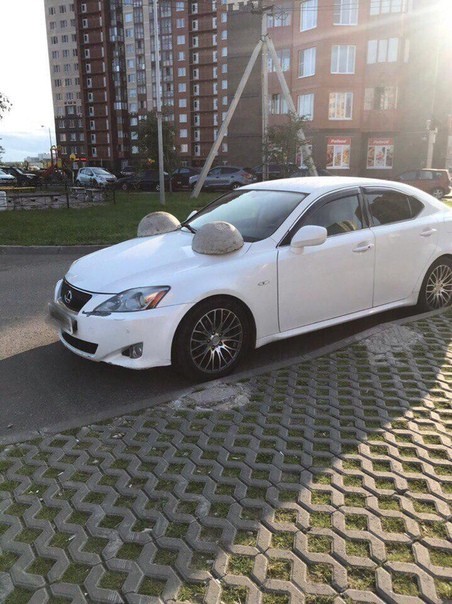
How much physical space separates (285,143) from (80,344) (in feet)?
59.5

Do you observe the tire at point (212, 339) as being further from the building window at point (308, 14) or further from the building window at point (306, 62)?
the building window at point (308, 14)

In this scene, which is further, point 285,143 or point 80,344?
point 285,143

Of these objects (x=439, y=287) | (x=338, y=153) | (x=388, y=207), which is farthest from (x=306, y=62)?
(x=388, y=207)

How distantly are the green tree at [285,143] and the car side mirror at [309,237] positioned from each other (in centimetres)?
1716

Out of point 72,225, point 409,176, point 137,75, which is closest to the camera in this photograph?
point 72,225

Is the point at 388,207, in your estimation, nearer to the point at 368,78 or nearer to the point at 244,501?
the point at 244,501

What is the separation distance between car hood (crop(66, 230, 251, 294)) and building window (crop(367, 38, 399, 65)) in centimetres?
3892

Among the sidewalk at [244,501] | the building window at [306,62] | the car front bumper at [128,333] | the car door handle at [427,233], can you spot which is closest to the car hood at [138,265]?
the car front bumper at [128,333]

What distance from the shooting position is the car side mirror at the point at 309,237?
4387mm

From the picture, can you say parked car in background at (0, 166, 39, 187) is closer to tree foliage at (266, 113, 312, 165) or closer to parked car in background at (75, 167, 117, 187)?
parked car in background at (75, 167, 117, 187)

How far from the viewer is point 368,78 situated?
125 ft

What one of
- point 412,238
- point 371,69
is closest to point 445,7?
point 371,69

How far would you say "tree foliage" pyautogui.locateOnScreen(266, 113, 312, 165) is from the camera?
20.6 metres

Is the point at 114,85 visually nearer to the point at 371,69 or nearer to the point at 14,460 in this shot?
the point at 371,69
